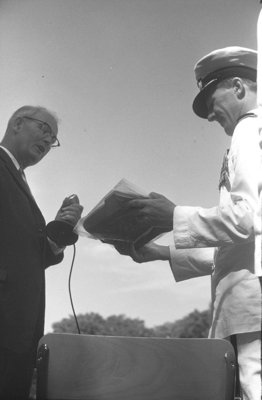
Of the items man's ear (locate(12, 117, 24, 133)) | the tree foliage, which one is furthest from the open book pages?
the tree foliage

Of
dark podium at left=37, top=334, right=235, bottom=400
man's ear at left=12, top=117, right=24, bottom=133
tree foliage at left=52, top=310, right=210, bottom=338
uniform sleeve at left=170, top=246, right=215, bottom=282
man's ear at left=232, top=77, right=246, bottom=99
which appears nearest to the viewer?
dark podium at left=37, top=334, right=235, bottom=400

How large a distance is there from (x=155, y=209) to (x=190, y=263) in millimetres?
436

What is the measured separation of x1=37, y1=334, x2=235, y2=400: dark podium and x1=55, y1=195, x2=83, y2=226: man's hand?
75 centimetres

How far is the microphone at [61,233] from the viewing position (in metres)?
1.93

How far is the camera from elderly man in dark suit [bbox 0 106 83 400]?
5.50ft

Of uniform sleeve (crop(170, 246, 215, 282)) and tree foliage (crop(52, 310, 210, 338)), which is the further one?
tree foliage (crop(52, 310, 210, 338))

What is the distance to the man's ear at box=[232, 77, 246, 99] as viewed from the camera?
1623 mm

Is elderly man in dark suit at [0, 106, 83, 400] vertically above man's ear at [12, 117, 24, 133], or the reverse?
man's ear at [12, 117, 24, 133]

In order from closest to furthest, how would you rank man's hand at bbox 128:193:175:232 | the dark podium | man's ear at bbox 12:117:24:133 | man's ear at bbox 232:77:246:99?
the dark podium, man's hand at bbox 128:193:175:232, man's ear at bbox 232:77:246:99, man's ear at bbox 12:117:24:133

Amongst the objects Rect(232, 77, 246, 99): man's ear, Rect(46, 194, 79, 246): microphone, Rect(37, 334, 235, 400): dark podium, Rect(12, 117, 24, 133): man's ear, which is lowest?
Rect(37, 334, 235, 400): dark podium

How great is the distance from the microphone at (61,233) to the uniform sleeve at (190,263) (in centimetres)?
38

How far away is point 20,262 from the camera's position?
175 cm

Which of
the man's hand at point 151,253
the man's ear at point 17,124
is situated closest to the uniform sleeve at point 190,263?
the man's hand at point 151,253

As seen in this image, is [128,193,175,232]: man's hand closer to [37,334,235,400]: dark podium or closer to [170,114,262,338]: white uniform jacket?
[170,114,262,338]: white uniform jacket
